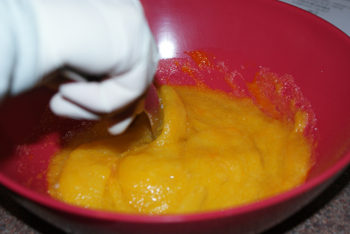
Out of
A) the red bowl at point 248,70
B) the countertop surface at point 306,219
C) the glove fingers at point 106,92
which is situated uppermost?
the glove fingers at point 106,92

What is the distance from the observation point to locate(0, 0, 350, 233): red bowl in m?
0.58

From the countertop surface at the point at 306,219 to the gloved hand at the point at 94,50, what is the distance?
36cm

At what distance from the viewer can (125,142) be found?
109 cm

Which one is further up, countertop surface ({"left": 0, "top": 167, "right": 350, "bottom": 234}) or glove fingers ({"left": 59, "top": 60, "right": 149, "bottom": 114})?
glove fingers ({"left": 59, "top": 60, "right": 149, "bottom": 114})

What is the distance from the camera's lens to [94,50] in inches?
23.0

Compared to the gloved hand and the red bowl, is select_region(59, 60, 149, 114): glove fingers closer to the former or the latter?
the gloved hand

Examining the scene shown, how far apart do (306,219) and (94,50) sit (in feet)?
2.04

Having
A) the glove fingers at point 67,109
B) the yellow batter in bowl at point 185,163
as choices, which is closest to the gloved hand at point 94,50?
the glove fingers at point 67,109

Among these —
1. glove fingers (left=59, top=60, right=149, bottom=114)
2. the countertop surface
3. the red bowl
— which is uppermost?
glove fingers (left=59, top=60, right=149, bottom=114)

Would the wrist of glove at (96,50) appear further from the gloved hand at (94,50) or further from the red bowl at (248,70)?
the red bowl at (248,70)

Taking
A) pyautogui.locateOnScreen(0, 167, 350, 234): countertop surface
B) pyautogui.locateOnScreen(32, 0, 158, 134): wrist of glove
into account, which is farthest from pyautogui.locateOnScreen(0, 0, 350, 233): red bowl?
pyautogui.locateOnScreen(32, 0, 158, 134): wrist of glove

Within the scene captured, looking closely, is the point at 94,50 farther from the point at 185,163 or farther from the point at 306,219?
the point at 306,219

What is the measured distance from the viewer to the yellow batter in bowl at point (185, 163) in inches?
35.4

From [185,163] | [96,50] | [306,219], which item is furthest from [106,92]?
[306,219]
